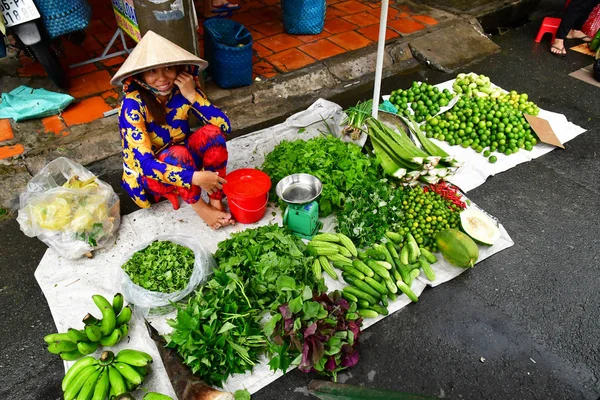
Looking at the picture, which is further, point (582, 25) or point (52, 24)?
point (582, 25)

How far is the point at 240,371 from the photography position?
239 cm

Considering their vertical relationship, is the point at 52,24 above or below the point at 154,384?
above

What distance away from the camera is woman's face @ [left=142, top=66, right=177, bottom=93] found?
273 cm

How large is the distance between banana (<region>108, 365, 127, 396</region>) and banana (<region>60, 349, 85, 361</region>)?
0.99 feet

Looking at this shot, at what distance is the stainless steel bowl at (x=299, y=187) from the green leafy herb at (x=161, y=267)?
83cm

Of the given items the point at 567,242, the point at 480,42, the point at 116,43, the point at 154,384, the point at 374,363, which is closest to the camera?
the point at 154,384

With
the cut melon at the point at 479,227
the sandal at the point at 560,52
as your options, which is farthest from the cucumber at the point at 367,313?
the sandal at the point at 560,52

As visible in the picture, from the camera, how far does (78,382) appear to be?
2.21 metres

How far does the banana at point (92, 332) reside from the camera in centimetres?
238

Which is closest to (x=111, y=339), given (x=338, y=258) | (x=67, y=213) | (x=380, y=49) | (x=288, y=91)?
(x=67, y=213)

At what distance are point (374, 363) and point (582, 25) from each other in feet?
20.0

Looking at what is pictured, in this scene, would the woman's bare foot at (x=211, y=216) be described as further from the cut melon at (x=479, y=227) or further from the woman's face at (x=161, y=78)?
the cut melon at (x=479, y=227)

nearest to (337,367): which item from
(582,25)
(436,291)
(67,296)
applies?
(436,291)

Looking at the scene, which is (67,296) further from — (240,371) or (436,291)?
(436,291)
